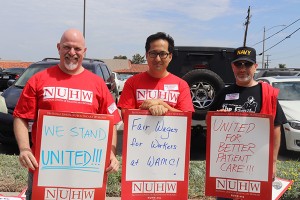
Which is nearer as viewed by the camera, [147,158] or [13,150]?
[147,158]

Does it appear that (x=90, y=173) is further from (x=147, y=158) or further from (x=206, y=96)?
(x=206, y=96)

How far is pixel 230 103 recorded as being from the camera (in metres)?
3.46

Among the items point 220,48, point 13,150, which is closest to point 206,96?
point 220,48

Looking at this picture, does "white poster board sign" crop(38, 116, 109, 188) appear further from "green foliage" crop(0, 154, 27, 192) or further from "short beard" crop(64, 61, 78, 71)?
"green foliage" crop(0, 154, 27, 192)

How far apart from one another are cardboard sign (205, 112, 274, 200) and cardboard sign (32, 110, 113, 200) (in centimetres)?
93

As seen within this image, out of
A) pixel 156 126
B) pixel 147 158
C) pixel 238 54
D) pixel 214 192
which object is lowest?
pixel 214 192

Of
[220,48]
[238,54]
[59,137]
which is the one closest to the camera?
[59,137]

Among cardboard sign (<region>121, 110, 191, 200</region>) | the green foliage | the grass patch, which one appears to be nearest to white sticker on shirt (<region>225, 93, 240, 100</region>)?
cardboard sign (<region>121, 110, 191, 200</region>)

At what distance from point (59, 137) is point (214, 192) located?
1.38 metres

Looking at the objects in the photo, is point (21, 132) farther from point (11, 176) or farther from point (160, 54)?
point (11, 176)

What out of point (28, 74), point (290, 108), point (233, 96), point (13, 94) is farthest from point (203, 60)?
point (233, 96)

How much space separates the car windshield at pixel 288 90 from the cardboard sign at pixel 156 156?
5.63 m

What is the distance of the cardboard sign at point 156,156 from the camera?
10.8 ft

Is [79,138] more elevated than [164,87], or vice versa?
[164,87]
